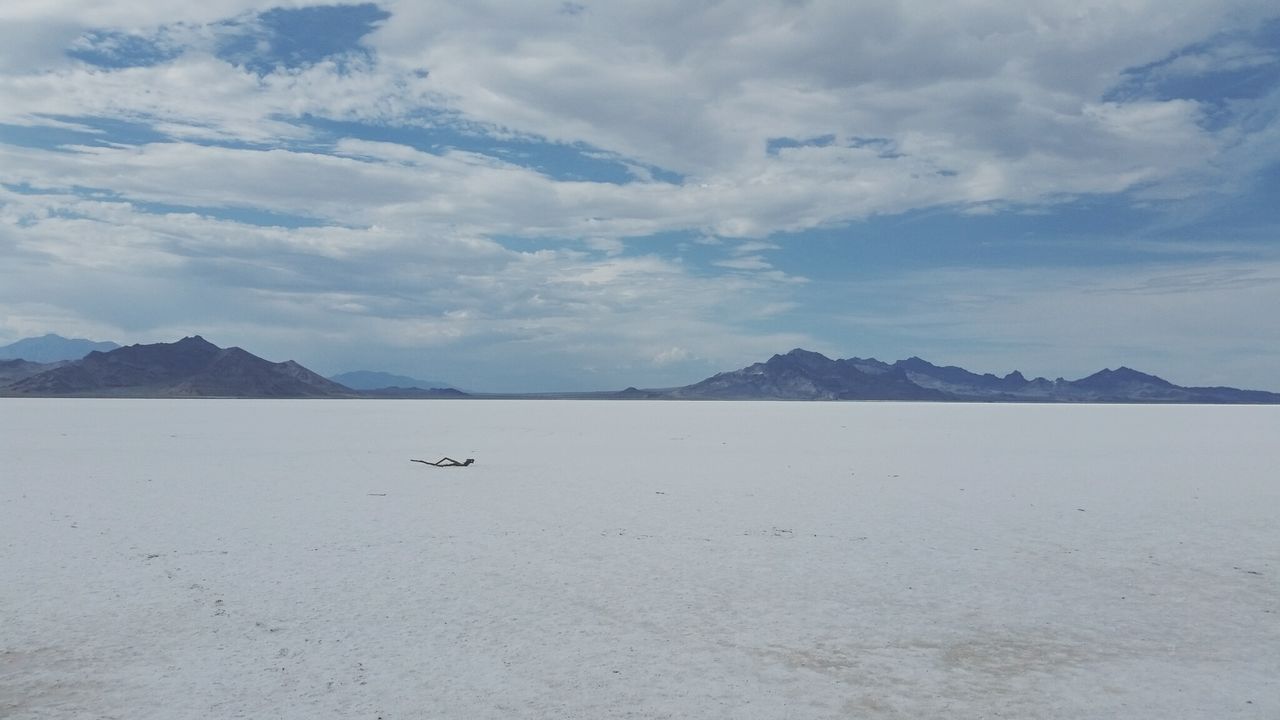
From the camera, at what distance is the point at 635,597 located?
30.1 ft

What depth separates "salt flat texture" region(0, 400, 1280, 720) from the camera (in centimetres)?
643

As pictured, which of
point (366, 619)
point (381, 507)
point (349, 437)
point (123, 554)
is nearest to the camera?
point (366, 619)

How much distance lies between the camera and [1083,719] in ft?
19.6

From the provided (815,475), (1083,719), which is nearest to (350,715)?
(1083,719)

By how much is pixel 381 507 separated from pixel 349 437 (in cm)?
2169

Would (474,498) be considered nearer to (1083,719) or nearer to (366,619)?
(366,619)

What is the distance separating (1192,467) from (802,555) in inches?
660

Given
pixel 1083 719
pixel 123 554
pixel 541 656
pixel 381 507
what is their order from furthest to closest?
1. pixel 381 507
2. pixel 123 554
3. pixel 541 656
4. pixel 1083 719

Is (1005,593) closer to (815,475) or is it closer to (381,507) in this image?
(381,507)

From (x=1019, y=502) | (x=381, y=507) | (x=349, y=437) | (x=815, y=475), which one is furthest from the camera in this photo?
(x=349, y=437)

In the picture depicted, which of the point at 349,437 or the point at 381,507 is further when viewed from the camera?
the point at 349,437

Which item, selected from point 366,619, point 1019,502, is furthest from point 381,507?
point 1019,502

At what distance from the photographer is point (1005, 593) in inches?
373

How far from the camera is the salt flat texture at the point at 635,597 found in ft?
21.1
